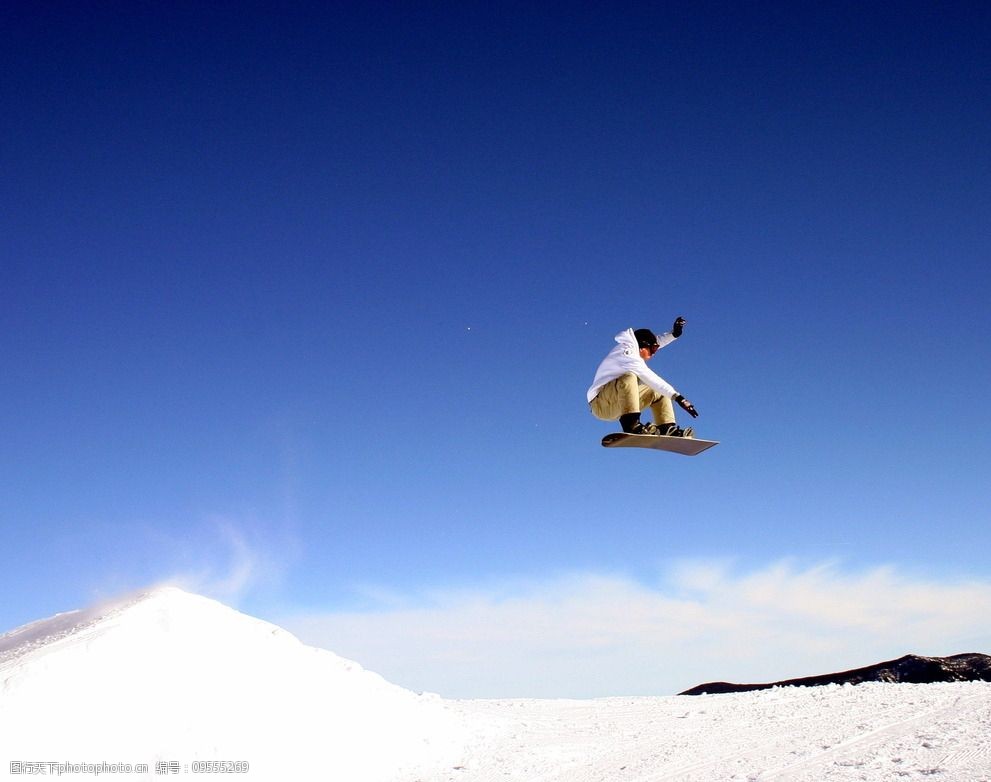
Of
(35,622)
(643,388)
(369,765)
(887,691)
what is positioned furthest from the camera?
(35,622)

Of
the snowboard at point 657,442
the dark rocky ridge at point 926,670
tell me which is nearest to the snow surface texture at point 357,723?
the snowboard at point 657,442

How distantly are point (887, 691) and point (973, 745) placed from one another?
22.5 ft

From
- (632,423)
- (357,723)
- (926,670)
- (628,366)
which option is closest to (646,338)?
(628,366)

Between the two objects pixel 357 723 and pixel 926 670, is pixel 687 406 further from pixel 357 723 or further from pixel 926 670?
pixel 926 670

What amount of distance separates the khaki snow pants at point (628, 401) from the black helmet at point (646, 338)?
54 centimetres

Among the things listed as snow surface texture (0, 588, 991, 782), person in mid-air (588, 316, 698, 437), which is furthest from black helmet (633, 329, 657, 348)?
snow surface texture (0, 588, 991, 782)

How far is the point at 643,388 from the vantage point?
10.6m

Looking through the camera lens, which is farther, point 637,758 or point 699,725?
point 699,725

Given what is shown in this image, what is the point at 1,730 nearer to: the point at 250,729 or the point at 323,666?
the point at 250,729

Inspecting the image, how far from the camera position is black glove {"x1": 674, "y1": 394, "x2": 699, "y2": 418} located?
31.9 feet

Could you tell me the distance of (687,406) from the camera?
9.74m

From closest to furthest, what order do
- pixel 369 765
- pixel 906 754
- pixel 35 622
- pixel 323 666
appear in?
pixel 906 754, pixel 369 765, pixel 323 666, pixel 35 622

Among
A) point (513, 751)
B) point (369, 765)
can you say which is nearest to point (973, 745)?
point (513, 751)

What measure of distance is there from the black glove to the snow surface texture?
5.82 metres
